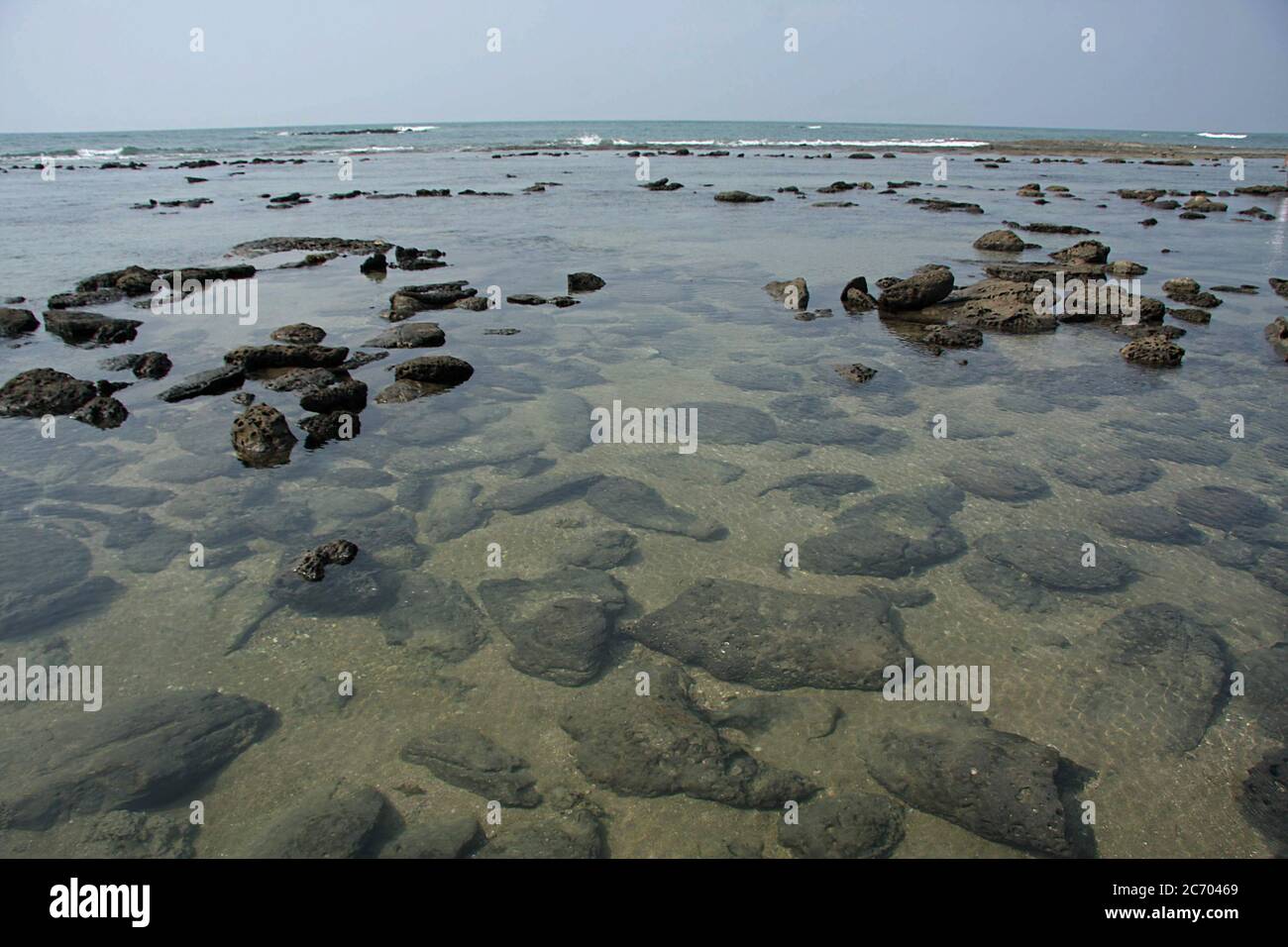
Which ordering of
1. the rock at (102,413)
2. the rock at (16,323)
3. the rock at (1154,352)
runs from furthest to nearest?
the rock at (16,323)
the rock at (1154,352)
the rock at (102,413)

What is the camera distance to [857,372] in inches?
551

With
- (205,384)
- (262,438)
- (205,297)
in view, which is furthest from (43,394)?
(205,297)

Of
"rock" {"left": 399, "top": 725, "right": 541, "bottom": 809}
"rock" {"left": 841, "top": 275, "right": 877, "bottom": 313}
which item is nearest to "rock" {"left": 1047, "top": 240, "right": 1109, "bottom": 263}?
"rock" {"left": 841, "top": 275, "right": 877, "bottom": 313}

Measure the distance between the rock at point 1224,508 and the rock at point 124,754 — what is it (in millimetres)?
10490

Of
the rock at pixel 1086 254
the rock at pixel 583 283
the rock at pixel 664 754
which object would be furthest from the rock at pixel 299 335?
the rock at pixel 1086 254

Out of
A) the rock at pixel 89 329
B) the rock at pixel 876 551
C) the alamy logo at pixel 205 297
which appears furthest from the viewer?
the alamy logo at pixel 205 297

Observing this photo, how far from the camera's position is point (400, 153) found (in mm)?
91250

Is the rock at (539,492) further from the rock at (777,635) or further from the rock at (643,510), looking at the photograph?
the rock at (777,635)

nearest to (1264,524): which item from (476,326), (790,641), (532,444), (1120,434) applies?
(1120,434)

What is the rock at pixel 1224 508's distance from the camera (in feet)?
29.2

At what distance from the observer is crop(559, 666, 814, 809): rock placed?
539 centimetres
